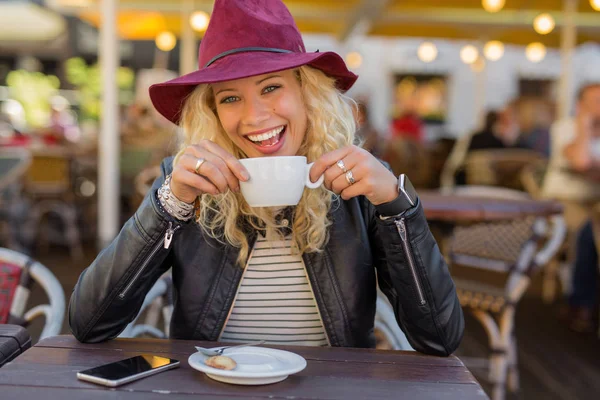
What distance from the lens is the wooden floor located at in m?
2.88

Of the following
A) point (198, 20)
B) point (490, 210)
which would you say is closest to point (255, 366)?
point (490, 210)

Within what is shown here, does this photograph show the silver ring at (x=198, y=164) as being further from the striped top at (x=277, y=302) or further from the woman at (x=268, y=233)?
the striped top at (x=277, y=302)

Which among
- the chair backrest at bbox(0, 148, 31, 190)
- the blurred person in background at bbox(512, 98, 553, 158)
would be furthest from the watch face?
the blurred person in background at bbox(512, 98, 553, 158)

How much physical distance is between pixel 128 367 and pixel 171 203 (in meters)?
0.32

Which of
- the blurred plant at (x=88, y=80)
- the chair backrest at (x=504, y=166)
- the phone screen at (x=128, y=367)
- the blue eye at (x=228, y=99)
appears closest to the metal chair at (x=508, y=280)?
the blue eye at (x=228, y=99)

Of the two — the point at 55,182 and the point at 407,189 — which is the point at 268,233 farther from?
the point at 55,182

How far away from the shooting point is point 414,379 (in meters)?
1.00

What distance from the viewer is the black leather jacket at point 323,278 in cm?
121

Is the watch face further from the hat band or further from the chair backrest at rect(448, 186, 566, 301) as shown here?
the chair backrest at rect(448, 186, 566, 301)

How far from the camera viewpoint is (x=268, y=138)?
1404mm

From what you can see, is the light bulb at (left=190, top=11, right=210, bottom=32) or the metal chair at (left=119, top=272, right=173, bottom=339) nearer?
the metal chair at (left=119, top=272, right=173, bottom=339)

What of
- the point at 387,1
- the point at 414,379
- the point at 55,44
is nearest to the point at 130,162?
the point at 387,1

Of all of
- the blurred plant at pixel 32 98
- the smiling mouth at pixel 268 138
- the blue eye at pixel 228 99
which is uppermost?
the blurred plant at pixel 32 98

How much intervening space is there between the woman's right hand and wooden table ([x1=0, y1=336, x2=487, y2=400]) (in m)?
0.27
